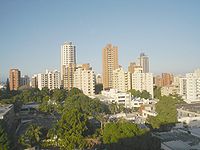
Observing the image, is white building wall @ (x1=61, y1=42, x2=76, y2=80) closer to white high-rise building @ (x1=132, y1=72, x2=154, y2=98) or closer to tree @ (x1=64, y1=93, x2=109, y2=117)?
white high-rise building @ (x1=132, y1=72, x2=154, y2=98)

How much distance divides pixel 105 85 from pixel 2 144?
32996 millimetres

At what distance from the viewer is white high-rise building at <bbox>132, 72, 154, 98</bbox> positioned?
38.5m

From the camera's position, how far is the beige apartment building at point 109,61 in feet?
147

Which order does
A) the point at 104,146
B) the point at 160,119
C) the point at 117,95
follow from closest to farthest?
the point at 104,146, the point at 160,119, the point at 117,95

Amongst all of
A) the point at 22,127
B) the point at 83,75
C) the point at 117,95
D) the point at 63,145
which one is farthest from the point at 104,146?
the point at 83,75

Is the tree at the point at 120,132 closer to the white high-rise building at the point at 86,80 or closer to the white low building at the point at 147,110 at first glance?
the white low building at the point at 147,110

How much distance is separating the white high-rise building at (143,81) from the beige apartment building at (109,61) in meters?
6.21

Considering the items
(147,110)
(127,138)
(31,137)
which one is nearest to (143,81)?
(147,110)

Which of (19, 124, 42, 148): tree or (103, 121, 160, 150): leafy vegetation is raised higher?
(103, 121, 160, 150): leafy vegetation

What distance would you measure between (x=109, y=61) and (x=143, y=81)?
8.36 m

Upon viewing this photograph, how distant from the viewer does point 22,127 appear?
20188 mm

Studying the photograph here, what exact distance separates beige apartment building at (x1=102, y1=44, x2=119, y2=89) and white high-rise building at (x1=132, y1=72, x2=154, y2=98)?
20.4ft

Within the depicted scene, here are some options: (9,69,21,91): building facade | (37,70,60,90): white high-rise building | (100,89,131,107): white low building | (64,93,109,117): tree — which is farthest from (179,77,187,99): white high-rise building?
(9,69,21,91): building facade

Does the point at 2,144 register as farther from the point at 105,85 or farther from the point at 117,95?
the point at 105,85
